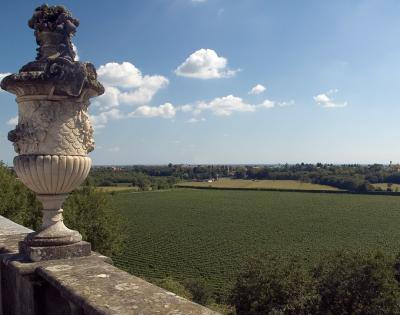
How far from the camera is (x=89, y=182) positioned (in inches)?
1069

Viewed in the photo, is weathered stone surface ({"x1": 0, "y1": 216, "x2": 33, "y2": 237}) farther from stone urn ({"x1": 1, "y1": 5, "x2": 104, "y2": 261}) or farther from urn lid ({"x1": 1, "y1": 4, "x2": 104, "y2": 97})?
urn lid ({"x1": 1, "y1": 4, "x2": 104, "y2": 97})

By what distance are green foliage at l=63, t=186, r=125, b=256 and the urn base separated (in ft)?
65.8

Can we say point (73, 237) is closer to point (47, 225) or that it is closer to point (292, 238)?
point (47, 225)

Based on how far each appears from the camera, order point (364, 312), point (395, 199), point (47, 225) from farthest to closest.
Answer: point (395, 199)
point (364, 312)
point (47, 225)

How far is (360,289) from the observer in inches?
965

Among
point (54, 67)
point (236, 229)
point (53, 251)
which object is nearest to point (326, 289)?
point (53, 251)

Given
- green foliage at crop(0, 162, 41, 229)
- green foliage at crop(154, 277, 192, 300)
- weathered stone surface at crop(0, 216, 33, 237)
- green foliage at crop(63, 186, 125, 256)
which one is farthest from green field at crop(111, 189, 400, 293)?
weathered stone surface at crop(0, 216, 33, 237)

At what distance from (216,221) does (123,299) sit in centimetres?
6813

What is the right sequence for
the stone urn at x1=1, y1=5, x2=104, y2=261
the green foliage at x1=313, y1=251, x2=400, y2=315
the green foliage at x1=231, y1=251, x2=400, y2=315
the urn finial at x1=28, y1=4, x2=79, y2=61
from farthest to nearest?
the green foliage at x1=231, y1=251, x2=400, y2=315 → the green foliage at x1=313, y1=251, x2=400, y2=315 → the urn finial at x1=28, y1=4, x2=79, y2=61 → the stone urn at x1=1, y1=5, x2=104, y2=261

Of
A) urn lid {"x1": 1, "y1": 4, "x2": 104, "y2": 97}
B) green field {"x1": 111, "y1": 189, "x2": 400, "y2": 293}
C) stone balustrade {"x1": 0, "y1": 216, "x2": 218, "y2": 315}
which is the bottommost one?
green field {"x1": 111, "y1": 189, "x2": 400, "y2": 293}

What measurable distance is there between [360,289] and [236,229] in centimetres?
3749

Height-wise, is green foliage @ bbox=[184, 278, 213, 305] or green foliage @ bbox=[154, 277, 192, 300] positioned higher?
green foliage @ bbox=[154, 277, 192, 300]

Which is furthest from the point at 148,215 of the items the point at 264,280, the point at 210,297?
the point at 264,280

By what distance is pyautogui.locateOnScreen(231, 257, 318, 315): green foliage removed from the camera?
80.0ft
